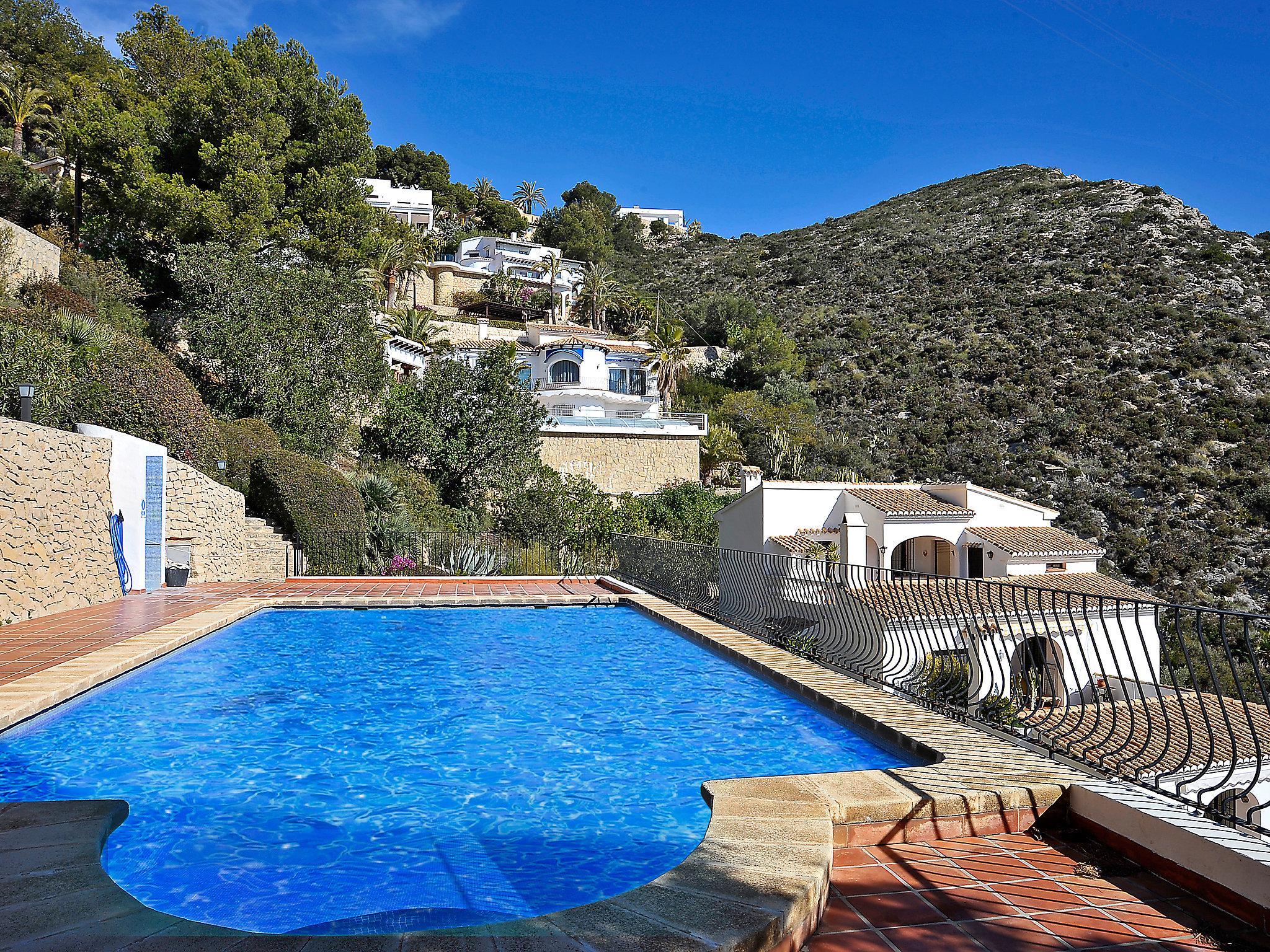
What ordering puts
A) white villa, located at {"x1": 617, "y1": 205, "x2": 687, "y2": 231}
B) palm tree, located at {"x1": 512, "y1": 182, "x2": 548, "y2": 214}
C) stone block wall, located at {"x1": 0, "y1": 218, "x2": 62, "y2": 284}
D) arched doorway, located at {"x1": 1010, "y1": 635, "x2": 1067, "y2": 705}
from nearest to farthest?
arched doorway, located at {"x1": 1010, "y1": 635, "x2": 1067, "y2": 705} < stone block wall, located at {"x1": 0, "y1": 218, "x2": 62, "y2": 284} < palm tree, located at {"x1": 512, "y1": 182, "x2": 548, "y2": 214} < white villa, located at {"x1": 617, "y1": 205, "x2": 687, "y2": 231}

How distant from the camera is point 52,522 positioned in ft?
33.1

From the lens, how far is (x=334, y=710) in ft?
22.3

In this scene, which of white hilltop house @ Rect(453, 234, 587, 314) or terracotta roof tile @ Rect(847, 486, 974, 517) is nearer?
terracotta roof tile @ Rect(847, 486, 974, 517)

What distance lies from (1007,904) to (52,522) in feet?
36.4

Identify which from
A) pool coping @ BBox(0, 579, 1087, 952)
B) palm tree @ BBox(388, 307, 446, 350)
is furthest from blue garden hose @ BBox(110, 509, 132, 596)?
palm tree @ BBox(388, 307, 446, 350)

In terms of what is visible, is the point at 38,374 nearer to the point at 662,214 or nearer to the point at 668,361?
the point at 668,361

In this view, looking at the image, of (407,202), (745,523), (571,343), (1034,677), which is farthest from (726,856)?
(407,202)

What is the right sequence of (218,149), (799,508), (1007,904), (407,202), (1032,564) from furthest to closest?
(407,202)
(218,149)
(799,508)
(1032,564)
(1007,904)

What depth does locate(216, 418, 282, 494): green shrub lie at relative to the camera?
16812 mm

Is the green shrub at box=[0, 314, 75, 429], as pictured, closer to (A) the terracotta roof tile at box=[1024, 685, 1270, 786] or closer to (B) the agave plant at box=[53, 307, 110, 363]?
(B) the agave plant at box=[53, 307, 110, 363]

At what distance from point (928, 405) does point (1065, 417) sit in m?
7.16

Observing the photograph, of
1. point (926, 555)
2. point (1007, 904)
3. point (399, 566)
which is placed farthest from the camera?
point (926, 555)

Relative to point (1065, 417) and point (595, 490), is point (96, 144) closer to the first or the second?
point (595, 490)

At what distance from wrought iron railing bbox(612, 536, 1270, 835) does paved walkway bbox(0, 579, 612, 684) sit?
3.31 m
